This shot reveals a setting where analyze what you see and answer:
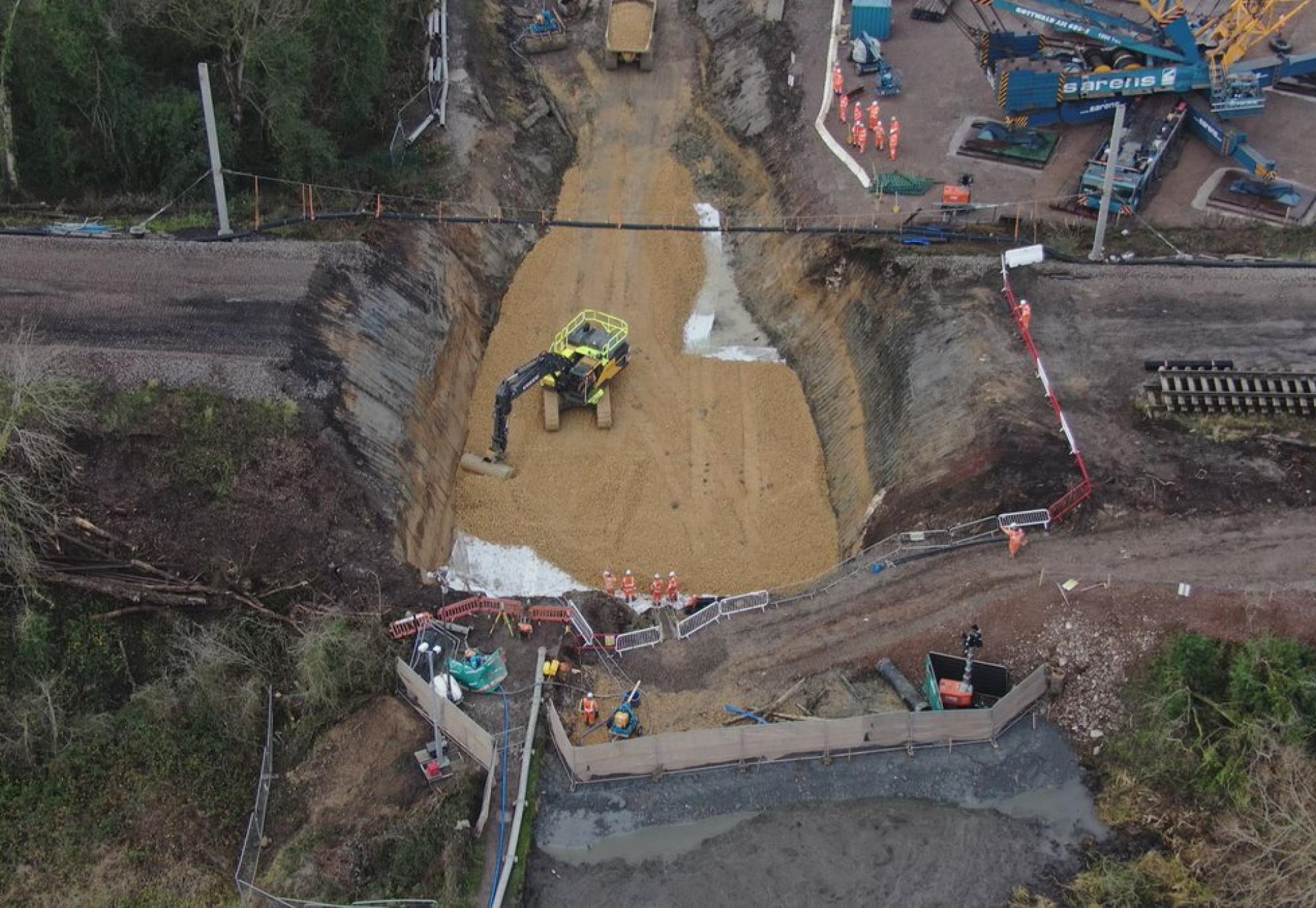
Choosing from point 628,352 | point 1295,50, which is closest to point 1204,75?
point 1295,50

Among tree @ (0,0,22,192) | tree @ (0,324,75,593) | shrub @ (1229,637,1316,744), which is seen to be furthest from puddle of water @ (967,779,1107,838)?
tree @ (0,0,22,192)

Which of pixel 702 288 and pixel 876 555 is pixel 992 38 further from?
pixel 876 555

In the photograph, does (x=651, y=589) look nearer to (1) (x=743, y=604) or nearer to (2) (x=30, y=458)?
(1) (x=743, y=604)

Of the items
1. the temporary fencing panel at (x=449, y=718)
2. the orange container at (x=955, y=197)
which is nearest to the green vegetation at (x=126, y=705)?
the temporary fencing panel at (x=449, y=718)

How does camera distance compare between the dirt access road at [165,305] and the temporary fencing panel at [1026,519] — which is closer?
the temporary fencing panel at [1026,519]

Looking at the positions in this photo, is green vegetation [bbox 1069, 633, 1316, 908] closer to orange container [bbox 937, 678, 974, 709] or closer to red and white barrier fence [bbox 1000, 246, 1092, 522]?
orange container [bbox 937, 678, 974, 709]

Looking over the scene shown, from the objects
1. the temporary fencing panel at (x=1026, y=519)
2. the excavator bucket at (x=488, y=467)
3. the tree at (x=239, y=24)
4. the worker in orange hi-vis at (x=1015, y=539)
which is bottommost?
the excavator bucket at (x=488, y=467)

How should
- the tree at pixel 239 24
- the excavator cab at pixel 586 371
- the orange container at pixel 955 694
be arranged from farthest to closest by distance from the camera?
1. the tree at pixel 239 24
2. the excavator cab at pixel 586 371
3. the orange container at pixel 955 694

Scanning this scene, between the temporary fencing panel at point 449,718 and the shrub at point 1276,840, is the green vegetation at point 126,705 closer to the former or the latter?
the temporary fencing panel at point 449,718
